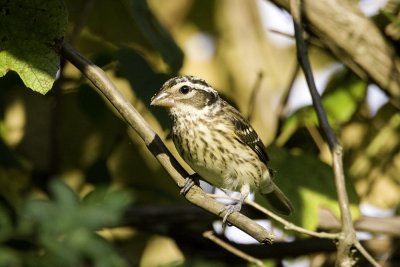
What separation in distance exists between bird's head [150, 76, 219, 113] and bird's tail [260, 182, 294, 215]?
644 millimetres

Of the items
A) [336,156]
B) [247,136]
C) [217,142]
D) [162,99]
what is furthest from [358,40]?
[162,99]

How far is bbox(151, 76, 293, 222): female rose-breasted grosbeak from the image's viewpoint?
19.8ft

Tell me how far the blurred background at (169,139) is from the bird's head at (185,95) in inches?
3.2

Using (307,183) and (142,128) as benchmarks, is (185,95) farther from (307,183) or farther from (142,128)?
(142,128)

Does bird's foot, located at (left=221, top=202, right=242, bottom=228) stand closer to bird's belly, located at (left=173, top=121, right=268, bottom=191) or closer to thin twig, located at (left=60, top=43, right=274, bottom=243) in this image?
thin twig, located at (left=60, top=43, right=274, bottom=243)

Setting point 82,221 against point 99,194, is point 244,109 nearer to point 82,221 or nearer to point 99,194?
point 99,194

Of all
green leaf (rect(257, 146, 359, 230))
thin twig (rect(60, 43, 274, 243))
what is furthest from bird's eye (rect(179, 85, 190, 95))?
thin twig (rect(60, 43, 274, 243))

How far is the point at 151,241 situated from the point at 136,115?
3074mm

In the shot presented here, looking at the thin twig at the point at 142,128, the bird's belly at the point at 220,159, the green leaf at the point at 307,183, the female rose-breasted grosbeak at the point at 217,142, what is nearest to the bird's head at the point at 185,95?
the female rose-breasted grosbeak at the point at 217,142

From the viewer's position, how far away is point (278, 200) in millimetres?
6320

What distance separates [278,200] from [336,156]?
1.05 m

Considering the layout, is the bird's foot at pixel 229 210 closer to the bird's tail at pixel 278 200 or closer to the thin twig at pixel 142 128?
the thin twig at pixel 142 128

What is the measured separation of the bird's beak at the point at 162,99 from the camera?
556 cm

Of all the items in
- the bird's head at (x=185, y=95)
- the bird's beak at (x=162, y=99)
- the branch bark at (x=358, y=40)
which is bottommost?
the bird's beak at (x=162, y=99)
